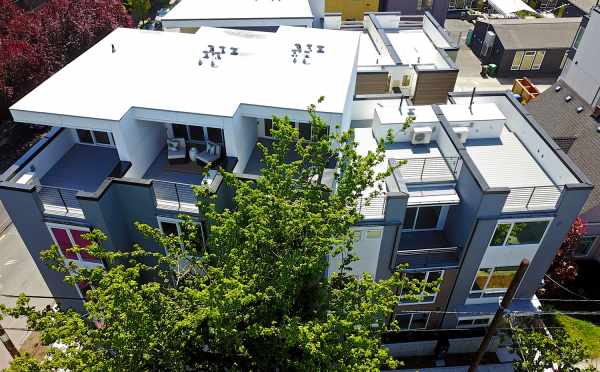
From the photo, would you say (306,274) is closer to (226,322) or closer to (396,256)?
(226,322)

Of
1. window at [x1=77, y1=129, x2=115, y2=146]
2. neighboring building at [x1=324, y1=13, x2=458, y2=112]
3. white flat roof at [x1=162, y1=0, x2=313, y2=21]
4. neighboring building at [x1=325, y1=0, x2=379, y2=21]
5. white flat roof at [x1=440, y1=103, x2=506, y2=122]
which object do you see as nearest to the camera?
window at [x1=77, y1=129, x2=115, y2=146]

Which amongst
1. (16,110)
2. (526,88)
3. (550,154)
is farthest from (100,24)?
(526,88)

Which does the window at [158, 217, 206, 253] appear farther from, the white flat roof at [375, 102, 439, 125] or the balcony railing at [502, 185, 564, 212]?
the balcony railing at [502, 185, 564, 212]

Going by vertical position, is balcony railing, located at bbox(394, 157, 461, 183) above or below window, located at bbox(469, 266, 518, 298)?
above

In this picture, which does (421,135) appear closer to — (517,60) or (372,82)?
(372,82)

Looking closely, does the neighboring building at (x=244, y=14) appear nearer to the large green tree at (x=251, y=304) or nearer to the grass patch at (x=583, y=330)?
the large green tree at (x=251, y=304)

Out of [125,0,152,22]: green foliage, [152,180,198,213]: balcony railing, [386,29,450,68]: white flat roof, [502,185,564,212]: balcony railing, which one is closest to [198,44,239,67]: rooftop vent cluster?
[152,180,198,213]: balcony railing

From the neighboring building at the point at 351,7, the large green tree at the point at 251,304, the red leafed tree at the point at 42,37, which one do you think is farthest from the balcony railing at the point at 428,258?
the neighboring building at the point at 351,7
